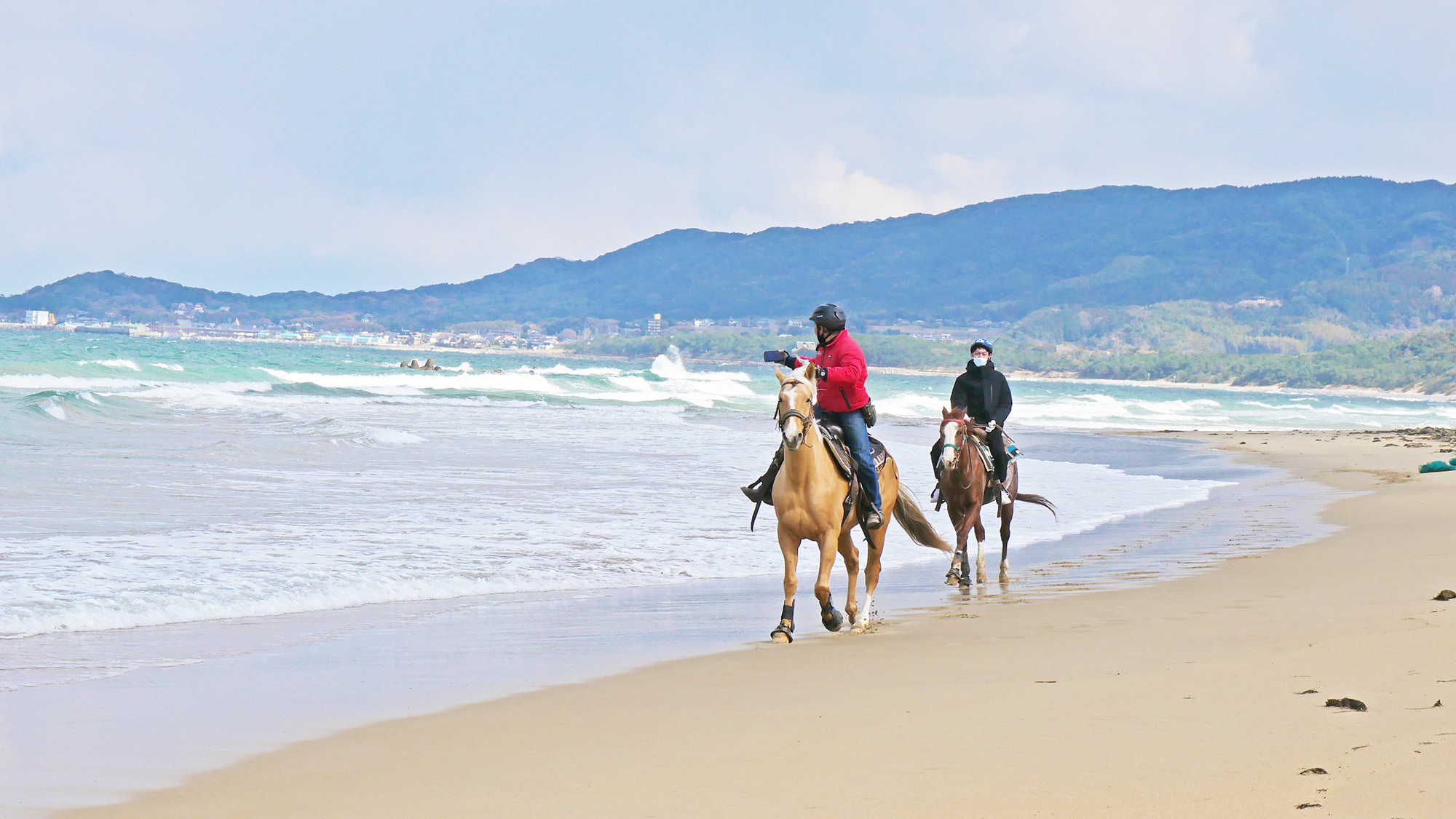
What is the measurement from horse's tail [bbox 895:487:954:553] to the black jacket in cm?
190

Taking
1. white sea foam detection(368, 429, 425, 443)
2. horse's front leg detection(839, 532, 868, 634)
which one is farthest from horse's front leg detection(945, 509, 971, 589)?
white sea foam detection(368, 429, 425, 443)

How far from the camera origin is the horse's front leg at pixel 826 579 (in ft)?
26.4

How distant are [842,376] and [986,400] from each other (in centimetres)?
354

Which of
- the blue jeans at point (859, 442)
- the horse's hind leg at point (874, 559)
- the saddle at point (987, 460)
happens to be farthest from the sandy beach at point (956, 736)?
the saddle at point (987, 460)

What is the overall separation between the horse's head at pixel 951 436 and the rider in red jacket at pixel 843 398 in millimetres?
2408

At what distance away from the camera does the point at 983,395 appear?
37.3ft

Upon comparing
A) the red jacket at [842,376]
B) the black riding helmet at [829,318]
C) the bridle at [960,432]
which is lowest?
the bridle at [960,432]

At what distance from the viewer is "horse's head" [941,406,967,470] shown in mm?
10867

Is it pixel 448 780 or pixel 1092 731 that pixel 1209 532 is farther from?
pixel 448 780

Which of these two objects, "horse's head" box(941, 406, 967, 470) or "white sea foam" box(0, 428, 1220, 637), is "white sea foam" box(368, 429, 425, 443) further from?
"horse's head" box(941, 406, 967, 470)

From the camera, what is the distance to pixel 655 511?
50.1 ft

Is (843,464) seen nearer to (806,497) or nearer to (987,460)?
(806,497)

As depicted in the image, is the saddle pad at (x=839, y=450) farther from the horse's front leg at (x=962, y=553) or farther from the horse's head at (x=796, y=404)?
the horse's front leg at (x=962, y=553)

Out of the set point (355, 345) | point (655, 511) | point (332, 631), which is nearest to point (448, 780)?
point (332, 631)
